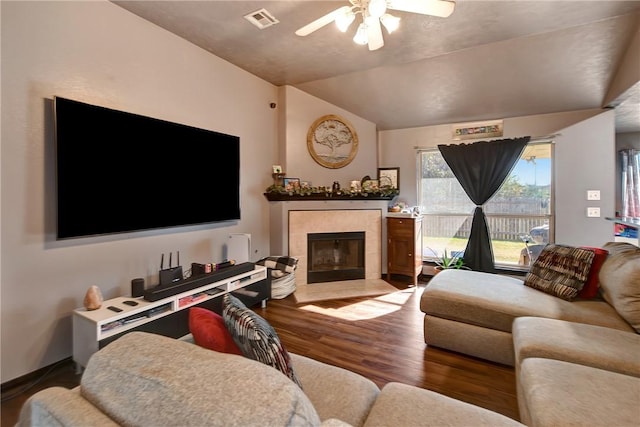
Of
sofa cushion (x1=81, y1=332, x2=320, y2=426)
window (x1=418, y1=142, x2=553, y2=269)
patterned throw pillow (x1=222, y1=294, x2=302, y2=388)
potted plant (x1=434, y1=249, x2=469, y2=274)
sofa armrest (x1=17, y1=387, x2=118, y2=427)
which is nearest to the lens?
sofa cushion (x1=81, y1=332, x2=320, y2=426)

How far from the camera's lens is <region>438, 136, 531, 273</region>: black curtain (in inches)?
156

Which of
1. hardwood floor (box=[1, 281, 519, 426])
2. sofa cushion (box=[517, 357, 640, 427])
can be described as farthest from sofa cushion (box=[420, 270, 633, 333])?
sofa cushion (box=[517, 357, 640, 427])

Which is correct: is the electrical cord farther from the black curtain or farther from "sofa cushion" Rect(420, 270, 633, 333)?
the black curtain

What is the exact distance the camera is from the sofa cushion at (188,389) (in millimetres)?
587

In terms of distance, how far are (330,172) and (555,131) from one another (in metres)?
2.95

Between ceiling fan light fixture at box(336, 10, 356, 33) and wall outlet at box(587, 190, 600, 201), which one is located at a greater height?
ceiling fan light fixture at box(336, 10, 356, 33)

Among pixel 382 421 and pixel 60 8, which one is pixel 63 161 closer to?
pixel 60 8

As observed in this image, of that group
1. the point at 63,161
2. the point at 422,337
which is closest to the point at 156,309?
the point at 63,161

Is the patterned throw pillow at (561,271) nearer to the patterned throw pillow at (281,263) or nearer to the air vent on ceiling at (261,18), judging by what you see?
the patterned throw pillow at (281,263)

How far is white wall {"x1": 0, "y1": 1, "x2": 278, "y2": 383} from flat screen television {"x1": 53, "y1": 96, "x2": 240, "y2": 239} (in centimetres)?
12

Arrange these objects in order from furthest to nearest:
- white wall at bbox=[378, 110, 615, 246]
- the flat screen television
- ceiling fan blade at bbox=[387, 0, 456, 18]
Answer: white wall at bbox=[378, 110, 615, 246]
the flat screen television
ceiling fan blade at bbox=[387, 0, 456, 18]

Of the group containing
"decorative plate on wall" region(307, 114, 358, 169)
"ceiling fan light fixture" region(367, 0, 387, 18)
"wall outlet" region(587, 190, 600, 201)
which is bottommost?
"wall outlet" region(587, 190, 600, 201)

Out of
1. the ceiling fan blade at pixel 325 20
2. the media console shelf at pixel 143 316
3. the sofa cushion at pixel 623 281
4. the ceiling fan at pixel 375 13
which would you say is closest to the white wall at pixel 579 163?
the sofa cushion at pixel 623 281

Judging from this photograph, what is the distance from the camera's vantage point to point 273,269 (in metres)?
3.52
